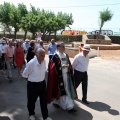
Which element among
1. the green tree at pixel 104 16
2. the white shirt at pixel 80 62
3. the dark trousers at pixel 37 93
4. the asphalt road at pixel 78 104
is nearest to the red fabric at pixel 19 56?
the asphalt road at pixel 78 104

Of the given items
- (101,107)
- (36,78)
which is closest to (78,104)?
(101,107)

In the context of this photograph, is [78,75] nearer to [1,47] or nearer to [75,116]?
[75,116]

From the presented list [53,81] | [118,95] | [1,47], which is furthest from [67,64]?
[1,47]

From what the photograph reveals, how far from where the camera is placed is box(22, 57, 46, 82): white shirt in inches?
227

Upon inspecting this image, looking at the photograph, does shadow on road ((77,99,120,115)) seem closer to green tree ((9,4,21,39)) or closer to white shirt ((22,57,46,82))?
white shirt ((22,57,46,82))

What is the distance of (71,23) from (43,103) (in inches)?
2001

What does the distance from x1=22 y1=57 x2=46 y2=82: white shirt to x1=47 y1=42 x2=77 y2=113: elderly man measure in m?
0.67

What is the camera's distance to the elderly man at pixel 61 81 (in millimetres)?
6520

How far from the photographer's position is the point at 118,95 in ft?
29.0

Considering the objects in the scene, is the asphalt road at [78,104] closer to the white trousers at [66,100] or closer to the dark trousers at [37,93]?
the white trousers at [66,100]

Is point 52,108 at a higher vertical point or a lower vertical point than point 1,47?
lower

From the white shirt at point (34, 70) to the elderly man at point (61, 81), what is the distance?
0.67 meters

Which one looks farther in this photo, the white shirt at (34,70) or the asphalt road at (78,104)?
the asphalt road at (78,104)

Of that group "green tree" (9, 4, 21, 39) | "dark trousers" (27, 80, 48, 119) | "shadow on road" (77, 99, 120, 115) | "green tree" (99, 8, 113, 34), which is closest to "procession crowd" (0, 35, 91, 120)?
"dark trousers" (27, 80, 48, 119)
